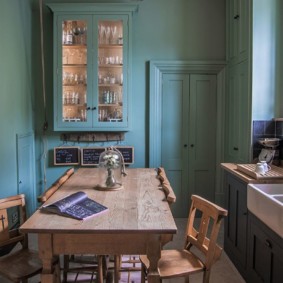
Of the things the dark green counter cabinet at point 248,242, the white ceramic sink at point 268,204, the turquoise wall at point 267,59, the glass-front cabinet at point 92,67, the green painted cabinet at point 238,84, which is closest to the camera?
the white ceramic sink at point 268,204

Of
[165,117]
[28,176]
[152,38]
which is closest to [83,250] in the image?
[28,176]

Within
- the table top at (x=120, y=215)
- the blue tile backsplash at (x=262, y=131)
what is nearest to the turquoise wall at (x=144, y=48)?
the blue tile backsplash at (x=262, y=131)

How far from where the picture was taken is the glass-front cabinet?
387cm

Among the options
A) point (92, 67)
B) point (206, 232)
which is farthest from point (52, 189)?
point (92, 67)

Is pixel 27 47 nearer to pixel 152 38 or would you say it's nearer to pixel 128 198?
pixel 152 38

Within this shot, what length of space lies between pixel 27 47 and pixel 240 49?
2.43m

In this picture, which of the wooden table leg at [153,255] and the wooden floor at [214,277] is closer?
the wooden table leg at [153,255]

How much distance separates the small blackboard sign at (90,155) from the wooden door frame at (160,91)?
0.66 meters

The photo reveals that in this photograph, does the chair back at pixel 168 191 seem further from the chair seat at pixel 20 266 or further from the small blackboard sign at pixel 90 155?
the small blackboard sign at pixel 90 155

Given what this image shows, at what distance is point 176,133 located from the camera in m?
4.25

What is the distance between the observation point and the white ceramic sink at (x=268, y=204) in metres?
1.83

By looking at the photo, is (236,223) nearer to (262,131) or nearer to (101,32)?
(262,131)

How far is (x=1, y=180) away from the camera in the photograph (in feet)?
10.1

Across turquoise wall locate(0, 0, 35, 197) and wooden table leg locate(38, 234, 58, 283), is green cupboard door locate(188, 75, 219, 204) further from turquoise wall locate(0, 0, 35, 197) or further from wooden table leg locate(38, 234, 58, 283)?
wooden table leg locate(38, 234, 58, 283)
